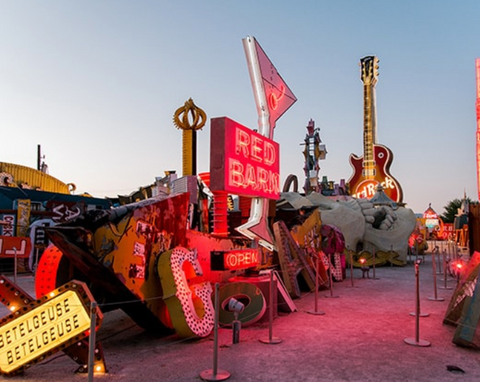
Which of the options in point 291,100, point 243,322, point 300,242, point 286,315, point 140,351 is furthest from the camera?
point 300,242

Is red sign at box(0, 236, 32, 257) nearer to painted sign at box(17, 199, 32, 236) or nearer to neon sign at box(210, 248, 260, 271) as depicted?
painted sign at box(17, 199, 32, 236)

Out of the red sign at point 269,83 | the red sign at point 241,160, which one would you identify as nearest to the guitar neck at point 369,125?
the red sign at point 269,83

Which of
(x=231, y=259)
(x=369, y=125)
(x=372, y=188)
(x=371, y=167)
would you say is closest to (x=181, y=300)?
(x=231, y=259)

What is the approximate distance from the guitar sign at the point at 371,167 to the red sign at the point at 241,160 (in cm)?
3719

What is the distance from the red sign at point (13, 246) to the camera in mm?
14494

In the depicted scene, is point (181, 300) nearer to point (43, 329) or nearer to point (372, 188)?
point (43, 329)

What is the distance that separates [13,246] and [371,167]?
40.9 meters

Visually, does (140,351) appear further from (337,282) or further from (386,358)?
(337,282)

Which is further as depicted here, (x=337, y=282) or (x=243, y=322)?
(x=337, y=282)

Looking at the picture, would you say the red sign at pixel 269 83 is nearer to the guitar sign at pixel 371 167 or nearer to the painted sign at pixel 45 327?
the painted sign at pixel 45 327

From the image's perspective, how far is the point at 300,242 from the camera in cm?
1527

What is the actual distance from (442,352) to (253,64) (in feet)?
24.4

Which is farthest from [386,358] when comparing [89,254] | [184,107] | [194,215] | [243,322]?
[184,107]

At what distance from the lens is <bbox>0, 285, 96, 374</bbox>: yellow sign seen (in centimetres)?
556
